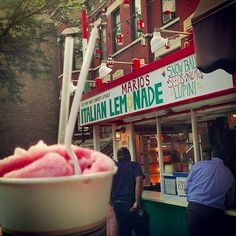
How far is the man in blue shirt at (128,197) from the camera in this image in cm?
661

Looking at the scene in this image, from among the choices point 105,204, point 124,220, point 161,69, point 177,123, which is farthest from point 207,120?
point 105,204

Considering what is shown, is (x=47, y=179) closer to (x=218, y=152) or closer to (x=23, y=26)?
(x=218, y=152)

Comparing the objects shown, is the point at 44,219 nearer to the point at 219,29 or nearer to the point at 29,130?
the point at 219,29

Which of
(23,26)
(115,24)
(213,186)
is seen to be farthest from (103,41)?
(213,186)

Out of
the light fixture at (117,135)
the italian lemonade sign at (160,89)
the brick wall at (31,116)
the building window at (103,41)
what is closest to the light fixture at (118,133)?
the light fixture at (117,135)

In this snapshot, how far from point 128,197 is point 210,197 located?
1.79 metres

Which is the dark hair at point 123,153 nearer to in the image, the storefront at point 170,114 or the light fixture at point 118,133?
the storefront at point 170,114

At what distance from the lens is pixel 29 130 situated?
2072 cm

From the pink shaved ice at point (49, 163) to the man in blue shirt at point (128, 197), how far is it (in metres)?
5.35

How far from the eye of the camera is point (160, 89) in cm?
639

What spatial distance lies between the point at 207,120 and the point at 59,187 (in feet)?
21.2

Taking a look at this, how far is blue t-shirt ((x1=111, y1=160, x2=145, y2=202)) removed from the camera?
6633 mm

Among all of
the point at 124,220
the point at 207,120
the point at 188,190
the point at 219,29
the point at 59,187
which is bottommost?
the point at 124,220

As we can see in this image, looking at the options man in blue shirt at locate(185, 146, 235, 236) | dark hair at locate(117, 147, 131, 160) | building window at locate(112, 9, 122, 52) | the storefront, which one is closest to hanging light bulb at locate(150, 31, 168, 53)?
the storefront
